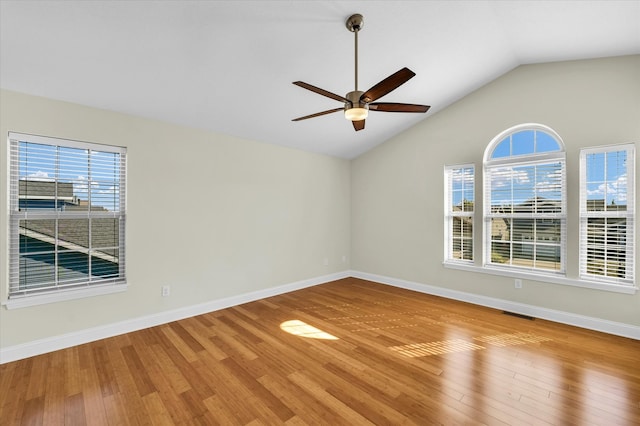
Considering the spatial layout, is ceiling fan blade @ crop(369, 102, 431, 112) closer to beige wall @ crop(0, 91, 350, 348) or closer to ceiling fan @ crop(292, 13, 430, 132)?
ceiling fan @ crop(292, 13, 430, 132)

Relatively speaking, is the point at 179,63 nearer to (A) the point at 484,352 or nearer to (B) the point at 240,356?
(B) the point at 240,356

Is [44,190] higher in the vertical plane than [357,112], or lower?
lower

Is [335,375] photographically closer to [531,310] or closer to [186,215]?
[186,215]

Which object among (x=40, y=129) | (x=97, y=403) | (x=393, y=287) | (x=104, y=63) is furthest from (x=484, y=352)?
(x=40, y=129)

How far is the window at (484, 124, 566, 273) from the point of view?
3.55 meters

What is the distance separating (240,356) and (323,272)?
285 cm

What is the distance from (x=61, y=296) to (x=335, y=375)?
2784 millimetres

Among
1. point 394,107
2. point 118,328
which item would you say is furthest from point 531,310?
point 118,328

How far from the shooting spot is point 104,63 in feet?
7.97

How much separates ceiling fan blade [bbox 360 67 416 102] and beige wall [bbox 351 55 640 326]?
9.03ft

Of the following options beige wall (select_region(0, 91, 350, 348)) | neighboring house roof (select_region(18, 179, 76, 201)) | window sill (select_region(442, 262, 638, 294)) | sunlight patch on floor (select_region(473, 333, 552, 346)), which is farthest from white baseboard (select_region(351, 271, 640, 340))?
neighboring house roof (select_region(18, 179, 76, 201))

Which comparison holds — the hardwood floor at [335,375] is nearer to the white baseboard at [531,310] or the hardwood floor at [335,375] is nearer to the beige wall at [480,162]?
the white baseboard at [531,310]

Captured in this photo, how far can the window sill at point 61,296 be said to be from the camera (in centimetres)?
256

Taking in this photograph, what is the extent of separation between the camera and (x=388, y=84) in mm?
1959
